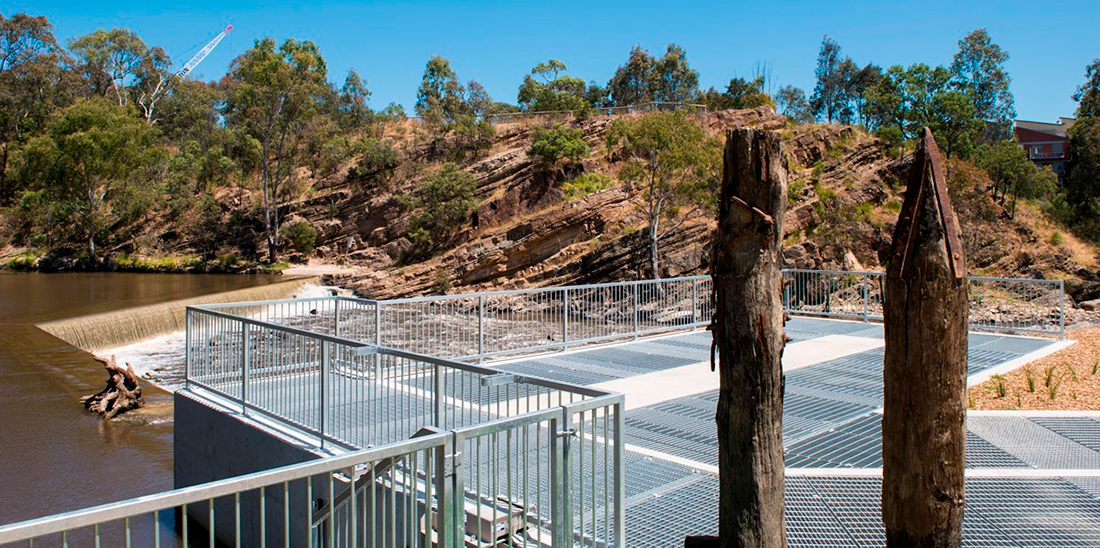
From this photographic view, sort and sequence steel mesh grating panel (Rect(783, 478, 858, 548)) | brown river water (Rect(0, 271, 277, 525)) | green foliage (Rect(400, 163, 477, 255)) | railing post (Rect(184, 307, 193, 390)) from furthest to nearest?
green foliage (Rect(400, 163, 477, 255))
brown river water (Rect(0, 271, 277, 525))
railing post (Rect(184, 307, 193, 390))
steel mesh grating panel (Rect(783, 478, 858, 548))

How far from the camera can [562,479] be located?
4355mm

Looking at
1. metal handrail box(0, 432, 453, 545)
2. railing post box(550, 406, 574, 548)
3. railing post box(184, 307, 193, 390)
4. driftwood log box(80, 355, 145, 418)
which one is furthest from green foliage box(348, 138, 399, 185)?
metal handrail box(0, 432, 453, 545)

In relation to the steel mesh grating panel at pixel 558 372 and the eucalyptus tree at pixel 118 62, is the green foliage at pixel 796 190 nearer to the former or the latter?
the steel mesh grating panel at pixel 558 372

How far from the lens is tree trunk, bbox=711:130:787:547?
3949 millimetres

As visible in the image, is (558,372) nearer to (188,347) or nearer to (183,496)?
(188,347)

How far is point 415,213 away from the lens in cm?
4172

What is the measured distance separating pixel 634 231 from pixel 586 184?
6365 millimetres

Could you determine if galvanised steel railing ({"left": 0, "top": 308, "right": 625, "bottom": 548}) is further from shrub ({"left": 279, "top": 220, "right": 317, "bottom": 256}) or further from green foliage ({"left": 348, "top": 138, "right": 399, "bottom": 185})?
green foliage ({"left": 348, "top": 138, "right": 399, "bottom": 185})

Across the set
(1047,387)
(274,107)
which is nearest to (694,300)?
(1047,387)

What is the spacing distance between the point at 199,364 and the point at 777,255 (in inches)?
314

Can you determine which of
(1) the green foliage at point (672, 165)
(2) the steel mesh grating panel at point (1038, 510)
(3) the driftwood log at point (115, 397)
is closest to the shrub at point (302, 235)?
(1) the green foliage at point (672, 165)

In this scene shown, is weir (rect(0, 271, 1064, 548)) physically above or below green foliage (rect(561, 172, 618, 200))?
below

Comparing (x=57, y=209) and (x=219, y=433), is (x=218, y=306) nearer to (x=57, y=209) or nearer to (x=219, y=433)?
(x=219, y=433)

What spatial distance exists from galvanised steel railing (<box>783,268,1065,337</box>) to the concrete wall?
5.84 meters
